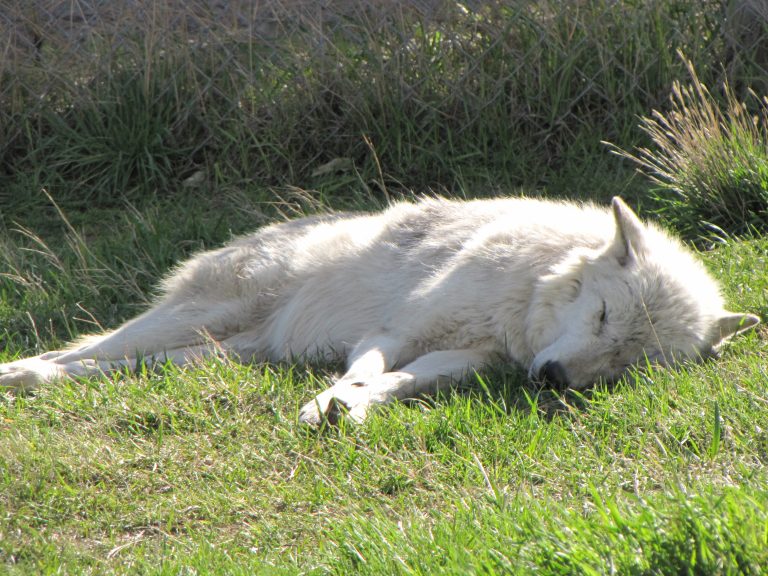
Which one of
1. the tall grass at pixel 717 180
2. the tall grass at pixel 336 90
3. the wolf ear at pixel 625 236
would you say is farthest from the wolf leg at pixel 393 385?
the tall grass at pixel 336 90

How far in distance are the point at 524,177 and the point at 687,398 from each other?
3.43m

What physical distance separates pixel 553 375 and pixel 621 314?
1.41ft

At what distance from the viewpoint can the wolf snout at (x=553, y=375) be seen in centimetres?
415

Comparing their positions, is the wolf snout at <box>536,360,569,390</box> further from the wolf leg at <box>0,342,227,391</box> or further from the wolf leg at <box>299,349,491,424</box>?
the wolf leg at <box>0,342,227,391</box>

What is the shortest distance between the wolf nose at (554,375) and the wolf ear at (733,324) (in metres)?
0.83

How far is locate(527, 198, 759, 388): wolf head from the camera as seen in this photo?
13.9 ft

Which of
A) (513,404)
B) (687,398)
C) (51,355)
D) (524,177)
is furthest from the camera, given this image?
(524,177)

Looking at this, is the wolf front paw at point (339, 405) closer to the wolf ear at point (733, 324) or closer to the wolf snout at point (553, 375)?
the wolf snout at point (553, 375)

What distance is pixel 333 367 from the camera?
4.81 m

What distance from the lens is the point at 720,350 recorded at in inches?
175

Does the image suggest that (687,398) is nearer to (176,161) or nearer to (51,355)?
(51,355)

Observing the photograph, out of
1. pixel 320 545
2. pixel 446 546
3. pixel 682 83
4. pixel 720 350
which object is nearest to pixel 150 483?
pixel 320 545

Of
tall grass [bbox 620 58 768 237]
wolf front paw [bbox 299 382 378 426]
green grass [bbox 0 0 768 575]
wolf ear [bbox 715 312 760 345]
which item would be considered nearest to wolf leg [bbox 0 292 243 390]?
green grass [bbox 0 0 768 575]

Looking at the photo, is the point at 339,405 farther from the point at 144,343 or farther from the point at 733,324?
the point at 733,324
